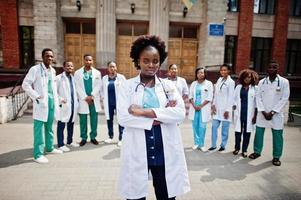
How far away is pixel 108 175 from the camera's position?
442 centimetres

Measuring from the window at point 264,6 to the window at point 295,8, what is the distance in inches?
63.5

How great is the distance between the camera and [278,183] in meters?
4.27

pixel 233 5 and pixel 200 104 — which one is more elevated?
pixel 233 5

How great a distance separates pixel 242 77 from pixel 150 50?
3.92 m

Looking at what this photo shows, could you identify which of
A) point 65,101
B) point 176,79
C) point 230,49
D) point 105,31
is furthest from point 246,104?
point 230,49

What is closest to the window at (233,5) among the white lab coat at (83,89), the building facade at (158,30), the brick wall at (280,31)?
the building facade at (158,30)

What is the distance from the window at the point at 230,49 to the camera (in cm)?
1599

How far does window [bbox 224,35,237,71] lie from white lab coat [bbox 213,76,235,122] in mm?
10992

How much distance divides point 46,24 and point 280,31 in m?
15.6

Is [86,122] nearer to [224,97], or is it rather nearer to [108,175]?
[108,175]

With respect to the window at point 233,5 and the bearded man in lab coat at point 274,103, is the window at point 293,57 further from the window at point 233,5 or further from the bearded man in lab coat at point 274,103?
the bearded man in lab coat at point 274,103

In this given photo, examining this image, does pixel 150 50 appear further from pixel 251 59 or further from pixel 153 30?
pixel 251 59

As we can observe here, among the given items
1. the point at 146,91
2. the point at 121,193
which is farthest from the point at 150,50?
the point at 121,193

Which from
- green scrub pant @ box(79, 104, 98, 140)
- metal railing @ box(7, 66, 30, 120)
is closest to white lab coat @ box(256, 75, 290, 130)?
green scrub pant @ box(79, 104, 98, 140)
